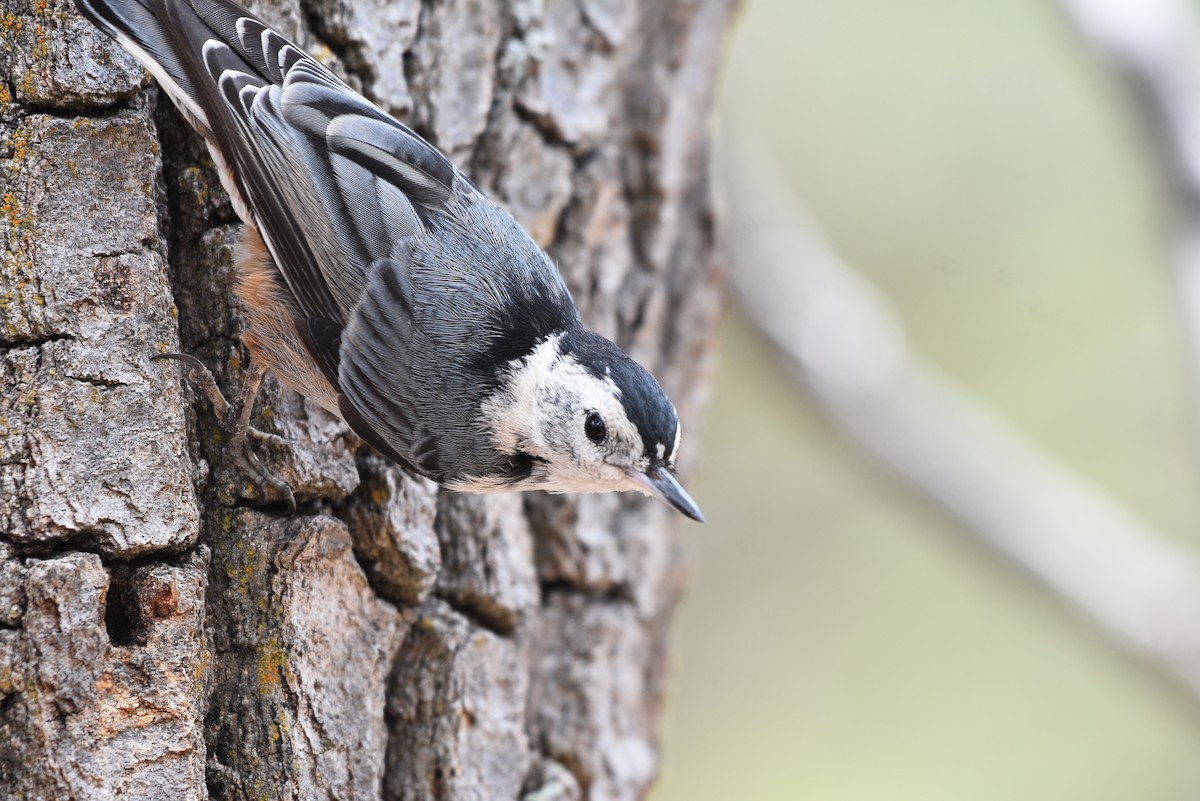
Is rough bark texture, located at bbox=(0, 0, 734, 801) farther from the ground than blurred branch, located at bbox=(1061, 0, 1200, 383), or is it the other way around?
blurred branch, located at bbox=(1061, 0, 1200, 383)

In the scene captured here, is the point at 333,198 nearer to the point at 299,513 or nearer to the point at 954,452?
the point at 299,513

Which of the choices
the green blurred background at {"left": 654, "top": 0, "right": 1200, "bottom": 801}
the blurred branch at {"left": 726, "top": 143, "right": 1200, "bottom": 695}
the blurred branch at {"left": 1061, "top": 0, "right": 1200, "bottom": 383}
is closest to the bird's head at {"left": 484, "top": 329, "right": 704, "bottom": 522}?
the blurred branch at {"left": 726, "top": 143, "right": 1200, "bottom": 695}

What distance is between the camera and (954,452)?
3357mm

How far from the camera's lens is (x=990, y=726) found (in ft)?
14.8

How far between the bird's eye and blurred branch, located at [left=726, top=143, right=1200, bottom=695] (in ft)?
4.57

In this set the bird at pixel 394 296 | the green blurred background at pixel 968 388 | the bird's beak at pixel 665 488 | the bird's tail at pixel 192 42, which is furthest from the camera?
the green blurred background at pixel 968 388

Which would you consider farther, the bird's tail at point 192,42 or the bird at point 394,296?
the bird at point 394,296

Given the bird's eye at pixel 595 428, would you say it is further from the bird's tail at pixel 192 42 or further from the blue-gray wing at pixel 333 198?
the bird's tail at pixel 192 42

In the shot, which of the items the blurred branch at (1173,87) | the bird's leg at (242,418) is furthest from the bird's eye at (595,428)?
the blurred branch at (1173,87)

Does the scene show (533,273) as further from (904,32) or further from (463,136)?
(904,32)

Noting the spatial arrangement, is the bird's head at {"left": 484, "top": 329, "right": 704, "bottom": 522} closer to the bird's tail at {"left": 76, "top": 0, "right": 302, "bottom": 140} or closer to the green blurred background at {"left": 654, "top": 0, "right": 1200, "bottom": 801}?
the bird's tail at {"left": 76, "top": 0, "right": 302, "bottom": 140}

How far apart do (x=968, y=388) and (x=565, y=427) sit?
2.95m

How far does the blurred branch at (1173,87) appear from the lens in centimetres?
274

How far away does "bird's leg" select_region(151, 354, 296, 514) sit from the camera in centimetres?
187
